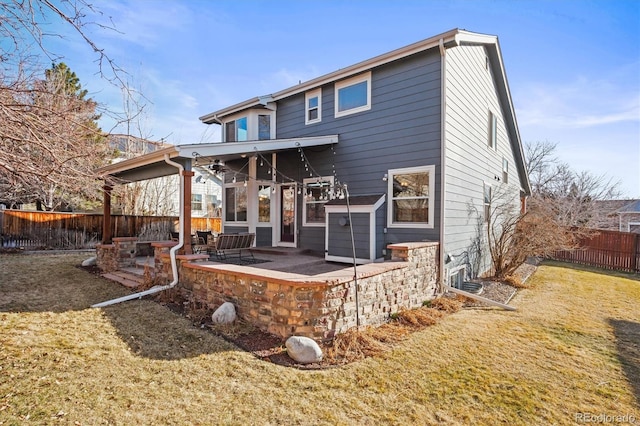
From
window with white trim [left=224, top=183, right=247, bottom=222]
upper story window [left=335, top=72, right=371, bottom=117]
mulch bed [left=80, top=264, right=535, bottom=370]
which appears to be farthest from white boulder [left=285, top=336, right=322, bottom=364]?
window with white trim [left=224, top=183, right=247, bottom=222]

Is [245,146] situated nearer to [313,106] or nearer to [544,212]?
[313,106]

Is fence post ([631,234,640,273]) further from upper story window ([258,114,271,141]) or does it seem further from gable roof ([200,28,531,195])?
upper story window ([258,114,271,141])

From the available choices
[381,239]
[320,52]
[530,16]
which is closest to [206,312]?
[381,239]

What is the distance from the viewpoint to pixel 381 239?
24.4 feet

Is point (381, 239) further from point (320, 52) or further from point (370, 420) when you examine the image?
point (320, 52)

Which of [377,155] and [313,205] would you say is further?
[313,205]

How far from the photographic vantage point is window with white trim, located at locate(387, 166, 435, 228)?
7.04 meters

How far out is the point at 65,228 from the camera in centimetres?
1312

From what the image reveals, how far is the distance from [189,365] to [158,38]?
451 cm

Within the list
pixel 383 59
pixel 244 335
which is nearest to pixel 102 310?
pixel 244 335

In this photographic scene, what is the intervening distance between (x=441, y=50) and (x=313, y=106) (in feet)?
12.7

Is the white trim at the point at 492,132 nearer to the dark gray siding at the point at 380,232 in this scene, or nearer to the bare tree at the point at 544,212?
the bare tree at the point at 544,212

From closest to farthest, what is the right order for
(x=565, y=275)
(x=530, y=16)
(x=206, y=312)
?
(x=206, y=312)
(x=530, y=16)
(x=565, y=275)

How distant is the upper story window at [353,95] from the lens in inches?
317
